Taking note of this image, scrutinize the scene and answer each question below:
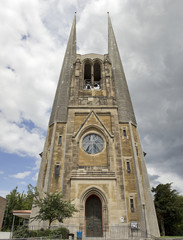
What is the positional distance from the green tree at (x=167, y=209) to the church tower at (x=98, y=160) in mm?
13388

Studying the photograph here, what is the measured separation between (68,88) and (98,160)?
12.6 m

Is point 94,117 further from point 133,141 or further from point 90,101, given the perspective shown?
point 133,141

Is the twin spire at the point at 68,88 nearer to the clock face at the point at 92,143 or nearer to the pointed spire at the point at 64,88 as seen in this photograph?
the pointed spire at the point at 64,88

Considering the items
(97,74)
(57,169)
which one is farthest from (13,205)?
(97,74)

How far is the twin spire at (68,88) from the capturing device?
26.3 m

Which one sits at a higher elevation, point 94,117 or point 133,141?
point 94,117

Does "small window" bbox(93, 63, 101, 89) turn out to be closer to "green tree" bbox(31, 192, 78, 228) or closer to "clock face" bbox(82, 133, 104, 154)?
"clock face" bbox(82, 133, 104, 154)

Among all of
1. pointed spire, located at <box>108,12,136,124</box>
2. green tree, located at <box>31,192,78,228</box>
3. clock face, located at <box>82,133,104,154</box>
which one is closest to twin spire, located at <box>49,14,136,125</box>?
pointed spire, located at <box>108,12,136,124</box>

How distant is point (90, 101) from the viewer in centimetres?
2700

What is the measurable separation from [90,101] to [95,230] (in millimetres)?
15817

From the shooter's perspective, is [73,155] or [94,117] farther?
[94,117]

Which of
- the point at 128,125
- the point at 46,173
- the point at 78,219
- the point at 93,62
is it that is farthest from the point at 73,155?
the point at 93,62

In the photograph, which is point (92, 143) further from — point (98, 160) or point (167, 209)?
point (167, 209)

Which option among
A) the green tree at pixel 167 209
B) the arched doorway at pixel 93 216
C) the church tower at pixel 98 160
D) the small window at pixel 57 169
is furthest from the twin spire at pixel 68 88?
the green tree at pixel 167 209
